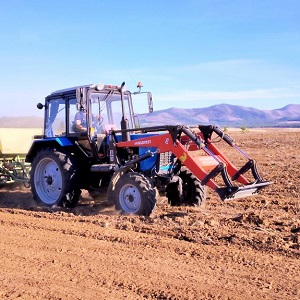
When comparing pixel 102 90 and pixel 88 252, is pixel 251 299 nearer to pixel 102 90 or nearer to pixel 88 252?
pixel 88 252

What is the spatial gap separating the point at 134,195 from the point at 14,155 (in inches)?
169

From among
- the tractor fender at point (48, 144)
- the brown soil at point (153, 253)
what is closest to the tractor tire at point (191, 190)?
the brown soil at point (153, 253)

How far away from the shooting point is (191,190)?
320 inches

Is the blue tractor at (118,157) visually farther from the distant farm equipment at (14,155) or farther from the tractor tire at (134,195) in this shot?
the distant farm equipment at (14,155)

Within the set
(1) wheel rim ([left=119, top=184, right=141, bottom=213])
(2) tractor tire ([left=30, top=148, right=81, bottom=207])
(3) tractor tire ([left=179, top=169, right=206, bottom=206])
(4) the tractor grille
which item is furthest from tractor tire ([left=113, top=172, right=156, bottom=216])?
(3) tractor tire ([left=179, top=169, right=206, bottom=206])

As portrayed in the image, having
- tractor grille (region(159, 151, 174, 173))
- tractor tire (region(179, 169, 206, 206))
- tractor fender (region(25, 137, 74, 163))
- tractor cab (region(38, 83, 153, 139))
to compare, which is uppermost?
tractor cab (region(38, 83, 153, 139))

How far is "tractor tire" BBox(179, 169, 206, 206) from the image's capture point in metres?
8.07

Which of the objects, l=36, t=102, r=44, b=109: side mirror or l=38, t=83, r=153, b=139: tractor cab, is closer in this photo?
l=38, t=83, r=153, b=139: tractor cab

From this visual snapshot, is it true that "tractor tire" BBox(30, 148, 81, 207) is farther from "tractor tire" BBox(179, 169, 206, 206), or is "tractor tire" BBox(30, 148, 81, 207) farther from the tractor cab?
"tractor tire" BBox(179, 169, 206, 206)

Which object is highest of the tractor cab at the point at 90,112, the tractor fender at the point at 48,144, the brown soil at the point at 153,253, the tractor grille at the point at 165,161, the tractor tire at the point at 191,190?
the tractor cab at the point at 90,112

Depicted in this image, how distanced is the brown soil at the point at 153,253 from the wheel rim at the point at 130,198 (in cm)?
23

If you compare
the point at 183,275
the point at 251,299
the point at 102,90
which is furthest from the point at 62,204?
the point at 251,299

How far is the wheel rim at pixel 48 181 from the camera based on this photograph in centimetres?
851

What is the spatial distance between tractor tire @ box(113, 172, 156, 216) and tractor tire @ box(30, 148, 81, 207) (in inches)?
41.2
